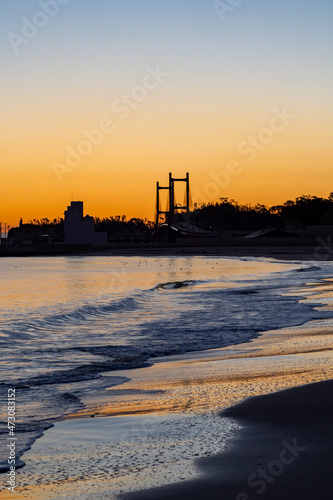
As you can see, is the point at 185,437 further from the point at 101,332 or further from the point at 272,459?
the point at 101,332

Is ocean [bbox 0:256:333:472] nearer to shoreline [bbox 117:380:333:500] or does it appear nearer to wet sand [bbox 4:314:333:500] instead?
wet sand [bbox 4:314:333:500]

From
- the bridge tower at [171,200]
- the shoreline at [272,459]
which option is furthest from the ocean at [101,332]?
the bridge tower at [171,200]

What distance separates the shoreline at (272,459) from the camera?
14.1 feet

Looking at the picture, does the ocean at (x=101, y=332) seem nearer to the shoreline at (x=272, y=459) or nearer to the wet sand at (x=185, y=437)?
the wet sand at (x=185, y=437)

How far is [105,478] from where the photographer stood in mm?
4719

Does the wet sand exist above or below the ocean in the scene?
above

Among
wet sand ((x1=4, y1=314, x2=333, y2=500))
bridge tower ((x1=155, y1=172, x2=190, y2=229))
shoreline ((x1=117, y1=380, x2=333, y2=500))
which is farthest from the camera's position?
bridge tower ((x1=155, y1=172, x2=190, y2=229))

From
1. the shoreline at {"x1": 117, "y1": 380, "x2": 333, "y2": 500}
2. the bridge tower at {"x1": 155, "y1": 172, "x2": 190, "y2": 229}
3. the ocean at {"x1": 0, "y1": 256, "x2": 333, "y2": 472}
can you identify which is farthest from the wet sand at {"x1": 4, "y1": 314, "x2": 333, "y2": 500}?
the bridge tower at {"x1": 155, "y1": 172, "x2": 190, "y2": 229}

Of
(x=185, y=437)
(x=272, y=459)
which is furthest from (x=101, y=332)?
(x=272, y=459)

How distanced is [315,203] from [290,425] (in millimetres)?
179123

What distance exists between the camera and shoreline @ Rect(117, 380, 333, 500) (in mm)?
4297

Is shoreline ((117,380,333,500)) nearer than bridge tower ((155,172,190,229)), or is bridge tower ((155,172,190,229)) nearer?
shoreline ((117,380,333,500))

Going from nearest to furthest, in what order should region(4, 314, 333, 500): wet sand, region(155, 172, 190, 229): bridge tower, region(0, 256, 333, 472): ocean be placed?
region(4, 314, 333, 500): wet sand → region(0, 256, 333, 472): ocean → region(155, 172, 190, 229): bridge tower

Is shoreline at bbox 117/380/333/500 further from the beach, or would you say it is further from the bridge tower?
the bridge tower
